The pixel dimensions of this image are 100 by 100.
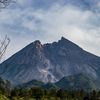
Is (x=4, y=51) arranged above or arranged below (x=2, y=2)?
below

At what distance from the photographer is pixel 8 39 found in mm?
16859

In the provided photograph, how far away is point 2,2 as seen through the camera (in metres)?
15.7

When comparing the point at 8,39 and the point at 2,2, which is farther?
the point at 8,39

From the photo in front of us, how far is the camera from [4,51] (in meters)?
16.2

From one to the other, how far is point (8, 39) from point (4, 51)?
0.84 metres

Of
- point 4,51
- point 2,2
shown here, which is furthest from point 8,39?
point 2,2

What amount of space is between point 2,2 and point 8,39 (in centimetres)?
195

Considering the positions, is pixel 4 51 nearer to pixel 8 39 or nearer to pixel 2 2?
pixel 8 39

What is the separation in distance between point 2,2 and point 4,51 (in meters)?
2.16

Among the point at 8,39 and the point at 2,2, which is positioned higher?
the point at 2,2
